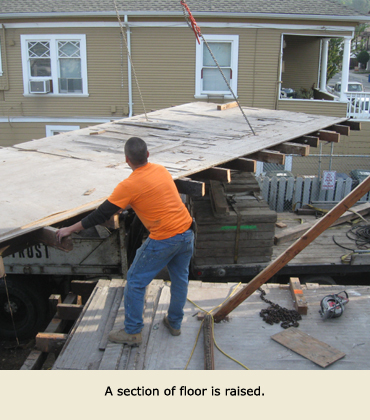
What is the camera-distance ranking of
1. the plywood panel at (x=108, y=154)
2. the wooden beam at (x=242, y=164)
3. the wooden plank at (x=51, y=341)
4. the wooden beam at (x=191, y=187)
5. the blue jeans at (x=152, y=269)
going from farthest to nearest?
1. the wooden beam at (x=242, y=164)
2. the wooden beam at (x=191, y=187)
3. the wooden plank at (x=51, y=341)
4. the blue jeans at (x=152, y=269)
5. the plywood panel at (x=108, y=154)

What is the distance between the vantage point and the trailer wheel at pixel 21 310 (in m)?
6.86

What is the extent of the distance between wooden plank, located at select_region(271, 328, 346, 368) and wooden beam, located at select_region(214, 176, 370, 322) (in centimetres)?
57

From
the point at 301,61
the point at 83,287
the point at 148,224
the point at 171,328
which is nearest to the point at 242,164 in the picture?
the point at 148,224

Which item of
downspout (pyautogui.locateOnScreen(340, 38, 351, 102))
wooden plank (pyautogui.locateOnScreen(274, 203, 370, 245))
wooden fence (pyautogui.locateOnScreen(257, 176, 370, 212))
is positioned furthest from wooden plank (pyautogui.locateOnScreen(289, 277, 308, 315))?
downspout (pyautogui.locateOnScreen(340, 38, 351, 102))

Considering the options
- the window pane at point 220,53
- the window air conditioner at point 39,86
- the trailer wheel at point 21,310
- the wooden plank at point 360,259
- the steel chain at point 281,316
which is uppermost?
the window pane at point 220,53

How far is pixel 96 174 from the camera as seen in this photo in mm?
4996

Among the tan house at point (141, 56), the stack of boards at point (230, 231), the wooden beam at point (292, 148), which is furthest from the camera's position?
the tan house at point (141, 56)

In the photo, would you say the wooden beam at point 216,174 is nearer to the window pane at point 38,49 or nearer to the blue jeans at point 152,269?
the blue jeans at point 152,269

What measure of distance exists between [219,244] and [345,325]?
2814 mm

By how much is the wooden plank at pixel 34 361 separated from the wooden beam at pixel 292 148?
4.56 metres

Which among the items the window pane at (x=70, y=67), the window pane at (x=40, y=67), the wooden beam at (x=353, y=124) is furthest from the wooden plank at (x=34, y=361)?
the window pane at (x=40, y=67)

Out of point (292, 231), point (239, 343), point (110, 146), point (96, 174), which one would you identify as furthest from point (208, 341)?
point (292, 231)

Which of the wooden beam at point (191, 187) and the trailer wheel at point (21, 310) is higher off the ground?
the wooden beam at point (191, 187)

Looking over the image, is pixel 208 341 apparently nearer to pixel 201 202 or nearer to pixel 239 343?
pixel 239 343
